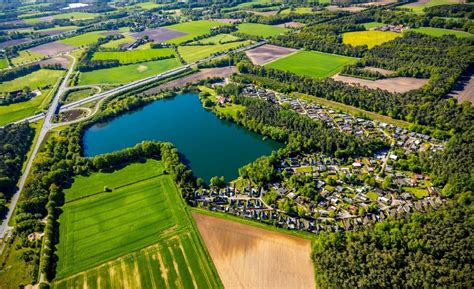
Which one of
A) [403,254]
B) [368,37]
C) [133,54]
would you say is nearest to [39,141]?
[133,54]

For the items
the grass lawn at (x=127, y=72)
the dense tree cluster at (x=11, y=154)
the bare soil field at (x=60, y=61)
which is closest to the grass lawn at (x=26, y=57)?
the bare soil field at (x=60, y=61)

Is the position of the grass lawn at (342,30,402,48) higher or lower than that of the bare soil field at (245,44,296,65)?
higher

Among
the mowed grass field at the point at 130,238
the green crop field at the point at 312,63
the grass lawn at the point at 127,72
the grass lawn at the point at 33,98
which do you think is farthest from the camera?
the grass lawn at the point at 127,72

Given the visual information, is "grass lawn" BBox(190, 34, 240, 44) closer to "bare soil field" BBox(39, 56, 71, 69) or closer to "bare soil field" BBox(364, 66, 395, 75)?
"bare soil field" BBox(39, 56, 71, 69)

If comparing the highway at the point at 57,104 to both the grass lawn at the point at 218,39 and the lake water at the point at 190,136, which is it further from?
the grass lawn at the point at 218,39

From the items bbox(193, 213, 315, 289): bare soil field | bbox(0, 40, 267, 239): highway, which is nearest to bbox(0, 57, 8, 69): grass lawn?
bbox(0, 40, 267, 239): highway

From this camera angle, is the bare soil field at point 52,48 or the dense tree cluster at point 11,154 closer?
the dense tree cluster at point 11,154

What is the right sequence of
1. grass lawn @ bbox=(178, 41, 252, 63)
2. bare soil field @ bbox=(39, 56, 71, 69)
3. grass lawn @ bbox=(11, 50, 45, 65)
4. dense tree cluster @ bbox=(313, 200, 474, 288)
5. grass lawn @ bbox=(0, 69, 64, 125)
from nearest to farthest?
dense tree cluster @ bbox=(313, 200, 474, 288) < grass lawn @ bbox=(0, 69, 64, 125) < grass lawn @ bbox=(178, 41, 252, 63) < bare soil field @ bbox=(39, 56, 71, 69) < grass lawn @ bbox=(11, 50, 45, 65)

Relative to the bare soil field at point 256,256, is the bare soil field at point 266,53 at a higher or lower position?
higher
